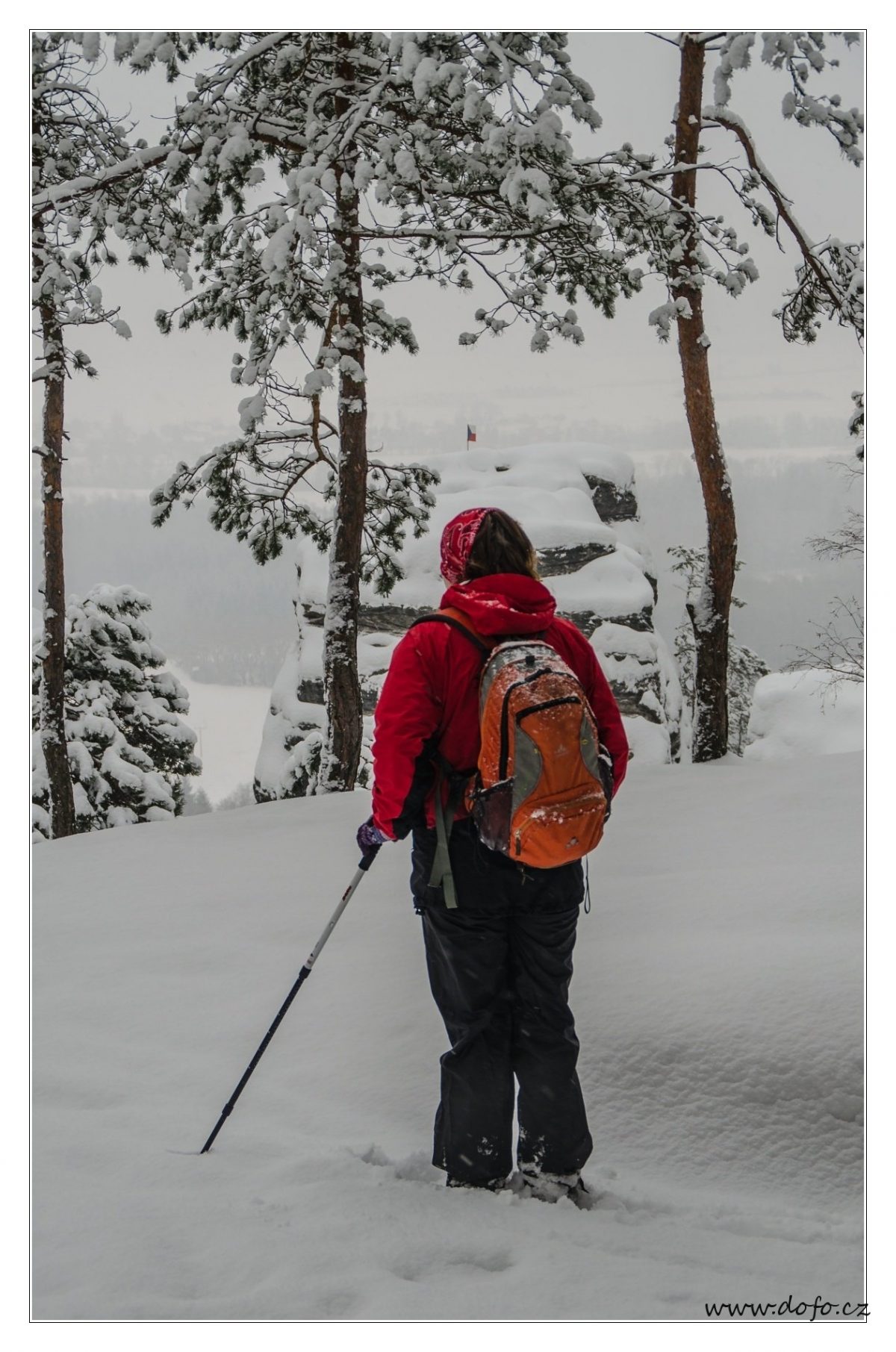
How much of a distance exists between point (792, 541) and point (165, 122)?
451cm

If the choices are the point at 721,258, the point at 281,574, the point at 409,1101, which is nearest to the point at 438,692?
the point at 409,1101

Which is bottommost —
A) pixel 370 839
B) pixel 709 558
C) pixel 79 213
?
pixel 370 839

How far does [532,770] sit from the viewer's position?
2381 mm

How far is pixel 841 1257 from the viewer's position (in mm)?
2492

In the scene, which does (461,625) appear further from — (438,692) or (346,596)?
(346,596)

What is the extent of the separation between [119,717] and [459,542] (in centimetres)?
1095

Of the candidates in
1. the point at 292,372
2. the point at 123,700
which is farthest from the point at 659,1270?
the point at 123,700

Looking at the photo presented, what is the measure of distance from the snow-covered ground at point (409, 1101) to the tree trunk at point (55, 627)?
3.23 meters

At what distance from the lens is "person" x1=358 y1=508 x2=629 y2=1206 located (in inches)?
97.7

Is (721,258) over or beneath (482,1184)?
over

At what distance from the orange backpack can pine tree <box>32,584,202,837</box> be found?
9441mm

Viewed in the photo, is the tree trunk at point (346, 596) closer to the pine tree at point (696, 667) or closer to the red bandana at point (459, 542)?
the pine tree at point (696, 667)

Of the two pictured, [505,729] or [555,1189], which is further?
[555,1189]

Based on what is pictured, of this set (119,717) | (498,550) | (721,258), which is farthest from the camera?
(119,717)
